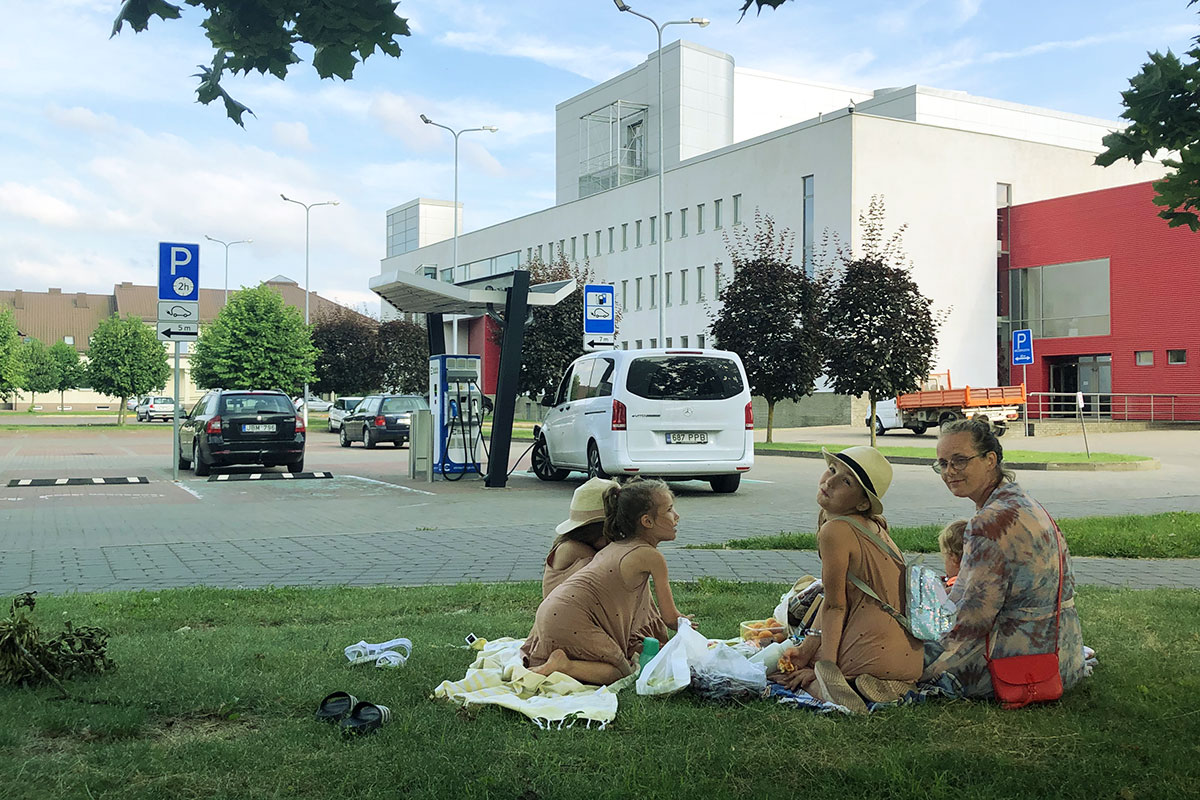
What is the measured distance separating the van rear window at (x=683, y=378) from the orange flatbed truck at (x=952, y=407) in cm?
2169

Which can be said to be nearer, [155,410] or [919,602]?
[919,602]

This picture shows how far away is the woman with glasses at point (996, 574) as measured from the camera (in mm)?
4543

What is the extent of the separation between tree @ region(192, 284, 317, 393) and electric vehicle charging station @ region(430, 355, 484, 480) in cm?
3029

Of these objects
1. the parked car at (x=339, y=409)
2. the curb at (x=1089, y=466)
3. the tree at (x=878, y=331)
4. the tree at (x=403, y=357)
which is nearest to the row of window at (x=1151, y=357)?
the tree at (x=878, y=331)

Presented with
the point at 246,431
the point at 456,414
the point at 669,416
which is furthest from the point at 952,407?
the point at 246,431

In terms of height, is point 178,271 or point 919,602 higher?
point 178,271

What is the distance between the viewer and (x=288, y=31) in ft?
14.7

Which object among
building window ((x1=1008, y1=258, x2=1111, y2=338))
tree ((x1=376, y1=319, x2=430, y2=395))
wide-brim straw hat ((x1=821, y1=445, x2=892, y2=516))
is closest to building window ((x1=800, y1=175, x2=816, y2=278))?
building window ((x1=1008, y1=258, x2=1111, y2=338))

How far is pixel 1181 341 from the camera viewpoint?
4484 cm

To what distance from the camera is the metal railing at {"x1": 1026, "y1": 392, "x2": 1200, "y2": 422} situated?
4409 cm

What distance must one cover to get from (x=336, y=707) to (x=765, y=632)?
2.20 metres

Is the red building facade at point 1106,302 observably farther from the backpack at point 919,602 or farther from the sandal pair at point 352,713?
the sandal pair at point 352,713

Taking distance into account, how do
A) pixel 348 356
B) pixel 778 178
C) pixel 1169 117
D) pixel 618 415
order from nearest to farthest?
pixel 1169 117, pixel 618 415, pixel 778 178, pixel 348 356

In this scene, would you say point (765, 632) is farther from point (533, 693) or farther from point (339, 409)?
point (339, 409)
